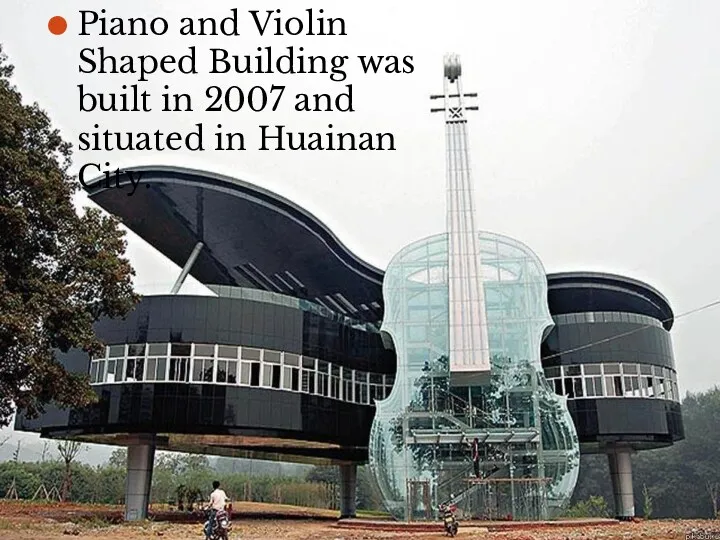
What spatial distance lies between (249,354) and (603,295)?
16070 millimetres

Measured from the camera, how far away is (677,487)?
51.6 meters

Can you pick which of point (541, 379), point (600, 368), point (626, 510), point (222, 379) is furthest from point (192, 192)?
point (626, 510)

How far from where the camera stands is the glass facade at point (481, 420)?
24.1 meters

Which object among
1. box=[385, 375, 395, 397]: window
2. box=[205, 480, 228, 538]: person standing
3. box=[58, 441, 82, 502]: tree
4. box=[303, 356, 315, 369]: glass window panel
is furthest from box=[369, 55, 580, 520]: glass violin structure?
box=[58, 441, 82, 502]: tree

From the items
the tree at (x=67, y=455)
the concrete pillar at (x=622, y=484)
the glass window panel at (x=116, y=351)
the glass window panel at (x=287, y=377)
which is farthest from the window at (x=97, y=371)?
the concrete pillar at (x=622, y=484)

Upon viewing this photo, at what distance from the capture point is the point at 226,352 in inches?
942

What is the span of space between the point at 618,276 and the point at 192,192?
17.5m

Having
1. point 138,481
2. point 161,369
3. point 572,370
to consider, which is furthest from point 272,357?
point 572,370

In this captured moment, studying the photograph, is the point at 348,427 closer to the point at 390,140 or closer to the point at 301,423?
the point at 301,423

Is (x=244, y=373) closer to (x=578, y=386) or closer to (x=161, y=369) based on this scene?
(x=161, y=369)

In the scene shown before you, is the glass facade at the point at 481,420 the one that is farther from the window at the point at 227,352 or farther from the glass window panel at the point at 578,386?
the window at the point at 227,352

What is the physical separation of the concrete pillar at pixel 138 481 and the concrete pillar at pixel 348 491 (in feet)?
33.5

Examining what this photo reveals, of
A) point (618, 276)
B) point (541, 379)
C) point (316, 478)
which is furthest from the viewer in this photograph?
point (316, 478)

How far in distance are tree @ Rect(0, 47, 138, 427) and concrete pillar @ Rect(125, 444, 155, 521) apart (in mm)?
9861
